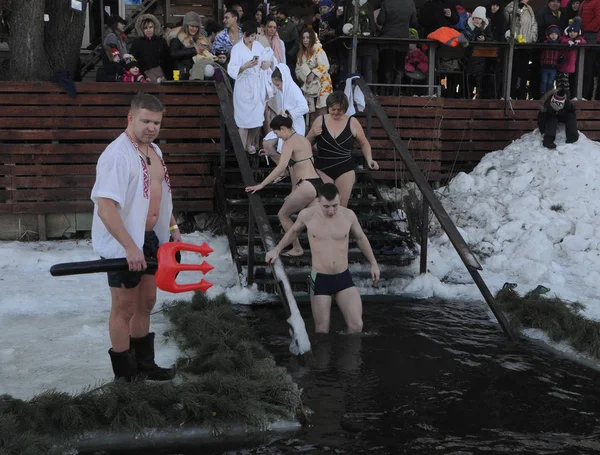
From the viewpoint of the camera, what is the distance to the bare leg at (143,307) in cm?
543

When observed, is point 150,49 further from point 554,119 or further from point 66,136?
point 554,119

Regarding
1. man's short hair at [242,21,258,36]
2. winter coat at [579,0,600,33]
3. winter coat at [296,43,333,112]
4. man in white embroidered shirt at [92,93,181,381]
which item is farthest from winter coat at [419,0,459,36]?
man in white embroidered shirt at [92,93,181,381]

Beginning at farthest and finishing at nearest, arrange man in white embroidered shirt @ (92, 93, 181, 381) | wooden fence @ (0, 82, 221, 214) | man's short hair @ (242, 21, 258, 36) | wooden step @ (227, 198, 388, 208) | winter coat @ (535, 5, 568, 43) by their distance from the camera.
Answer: winter coat @ (535, 5, 568, 43), wooden fence @ (0, 82, 221, 214), man's short hair @ (242, 21, 258, 36), wooden step @ (227, 198, 388, 208), man in white embroidered shirt @ (92, 93, 181, 381)

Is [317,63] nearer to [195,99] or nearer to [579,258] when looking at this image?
[195,99]

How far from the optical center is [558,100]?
11.7m

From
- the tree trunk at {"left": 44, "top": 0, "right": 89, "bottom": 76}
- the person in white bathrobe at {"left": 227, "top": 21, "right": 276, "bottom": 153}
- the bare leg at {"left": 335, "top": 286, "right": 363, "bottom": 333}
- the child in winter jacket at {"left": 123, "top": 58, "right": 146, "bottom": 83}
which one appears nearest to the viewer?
the bare leg at {"left": 335, "top": 286, "right": 363, "bottom": 333}

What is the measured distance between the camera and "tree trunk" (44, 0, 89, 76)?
1186 centimetres

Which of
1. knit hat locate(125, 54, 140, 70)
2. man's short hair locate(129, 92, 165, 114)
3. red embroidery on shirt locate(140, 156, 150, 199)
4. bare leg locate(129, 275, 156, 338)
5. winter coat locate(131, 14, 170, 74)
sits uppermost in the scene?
winter coat locate(131, 14, 170, 74)

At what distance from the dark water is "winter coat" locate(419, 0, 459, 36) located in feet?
20.4

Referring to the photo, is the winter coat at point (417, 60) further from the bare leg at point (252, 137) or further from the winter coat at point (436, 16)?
the bare leg at point (252, 137)

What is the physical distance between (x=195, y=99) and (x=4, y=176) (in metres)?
2.81

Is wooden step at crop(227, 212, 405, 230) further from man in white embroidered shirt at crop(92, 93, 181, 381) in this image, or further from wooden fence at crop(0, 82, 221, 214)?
man in white embroidered shirt at crop(92, 93, 181, 381)

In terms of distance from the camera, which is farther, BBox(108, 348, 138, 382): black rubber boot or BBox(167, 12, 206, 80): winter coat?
BBox(167, 12, 206, 80): winter coat

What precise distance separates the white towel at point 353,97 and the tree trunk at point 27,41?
4429 mm
